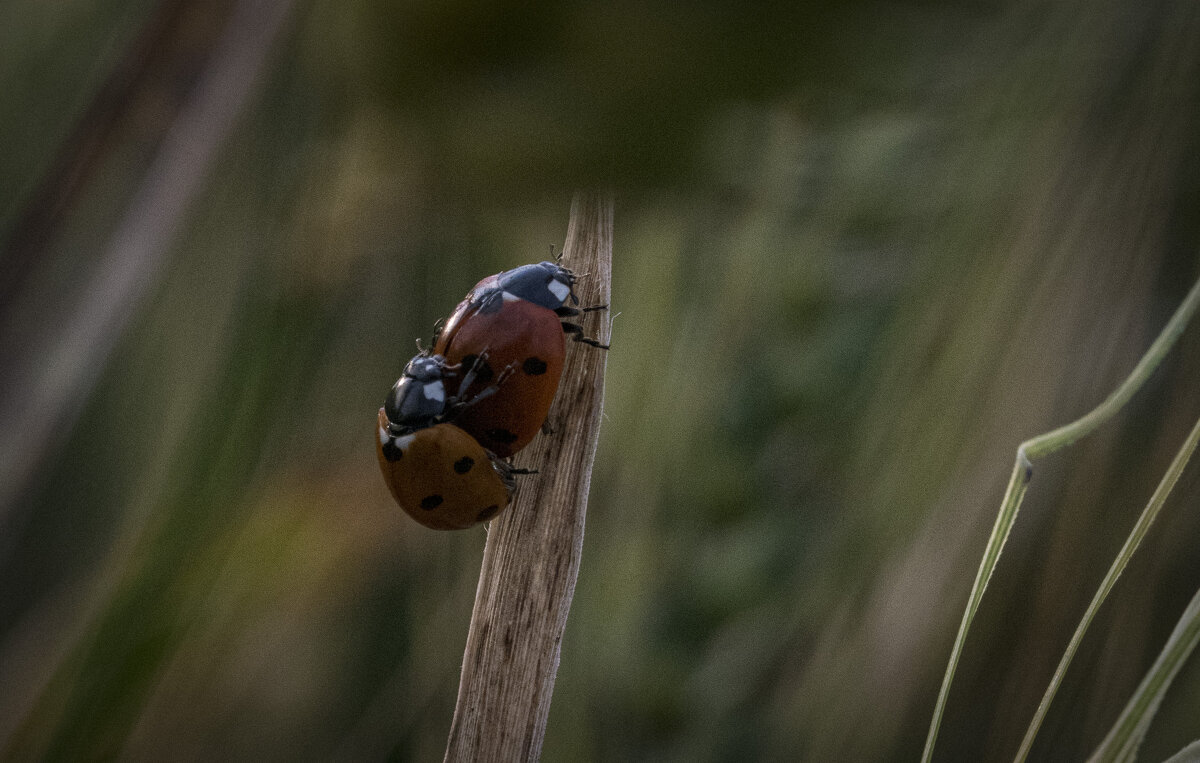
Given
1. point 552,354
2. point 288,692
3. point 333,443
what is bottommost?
point 288,692

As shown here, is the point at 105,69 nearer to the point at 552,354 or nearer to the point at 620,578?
the point at 552,354

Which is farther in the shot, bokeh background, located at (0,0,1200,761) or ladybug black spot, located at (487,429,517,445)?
ladybug black spot, located at (487,429,517,445)

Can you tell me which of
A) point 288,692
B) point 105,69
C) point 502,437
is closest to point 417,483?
point 502,437

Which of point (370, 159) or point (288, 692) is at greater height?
point (370, 159)

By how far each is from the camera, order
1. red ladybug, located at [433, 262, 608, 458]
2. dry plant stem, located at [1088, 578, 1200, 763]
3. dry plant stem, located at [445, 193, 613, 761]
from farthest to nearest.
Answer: red ladybug, located at [433, 262, 608, 458], dry plant stem, located at [445, 193, 613, 761], dry plant stem, located at [1088, 578, 1200, 763]

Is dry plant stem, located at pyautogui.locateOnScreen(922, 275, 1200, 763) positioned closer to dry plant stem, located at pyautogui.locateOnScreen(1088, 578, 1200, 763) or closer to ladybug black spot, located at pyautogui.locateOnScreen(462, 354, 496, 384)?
dry plant stem, located at pyautogui.locateOnScreen(1088, 578, 1200, 763)

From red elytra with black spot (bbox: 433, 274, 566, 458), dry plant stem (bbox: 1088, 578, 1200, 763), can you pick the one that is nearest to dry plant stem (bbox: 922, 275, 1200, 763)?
→ dry plant stem (bbox: 1088, 578, 1200, 763)
